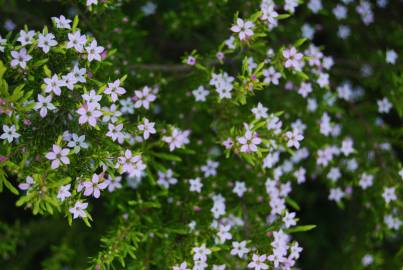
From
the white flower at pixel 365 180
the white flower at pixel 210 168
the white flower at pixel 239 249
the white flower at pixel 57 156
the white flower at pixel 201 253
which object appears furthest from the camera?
the white flower at pixel 365 180

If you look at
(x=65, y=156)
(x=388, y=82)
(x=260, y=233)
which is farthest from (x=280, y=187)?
(x=65, y=156)

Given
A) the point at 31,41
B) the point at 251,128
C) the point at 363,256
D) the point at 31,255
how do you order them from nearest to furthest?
1. the point at 31,41
2. the point at 251,128
3. the point at 363,256
4. the point at 31,255

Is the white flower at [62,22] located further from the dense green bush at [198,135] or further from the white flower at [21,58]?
the white flower at [21,58]

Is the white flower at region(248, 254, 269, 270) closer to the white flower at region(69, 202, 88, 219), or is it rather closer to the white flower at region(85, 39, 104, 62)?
the white flower at region(69, 202, 88, 219)

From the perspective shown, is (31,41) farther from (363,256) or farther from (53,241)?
(363,256)

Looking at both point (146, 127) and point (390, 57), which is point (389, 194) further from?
point (146, 127)

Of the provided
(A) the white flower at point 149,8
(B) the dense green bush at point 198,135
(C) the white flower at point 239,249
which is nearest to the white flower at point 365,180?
(B) the dense green bush at point 198,135
